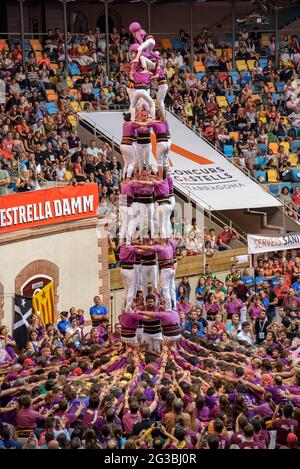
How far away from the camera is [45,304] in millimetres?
29422

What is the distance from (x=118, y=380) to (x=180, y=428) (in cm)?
393

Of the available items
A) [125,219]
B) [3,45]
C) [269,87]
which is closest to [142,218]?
[125,219]

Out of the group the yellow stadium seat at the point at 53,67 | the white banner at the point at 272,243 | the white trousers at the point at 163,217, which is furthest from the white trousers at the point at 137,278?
the yellow stadium seat at the point at 53,67

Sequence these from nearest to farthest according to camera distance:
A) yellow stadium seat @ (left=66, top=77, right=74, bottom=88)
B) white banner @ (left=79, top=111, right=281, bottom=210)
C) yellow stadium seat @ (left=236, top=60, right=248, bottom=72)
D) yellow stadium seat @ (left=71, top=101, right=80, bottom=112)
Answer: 1. white banner @ (left=79, top=111, right=281, bottom=210)
2. yellow stadium seat @ (left=71, top=101, right=80, bottom=112)
3. yellow stadium seat @ (left=66, top=77, right=74, bottom=88)
4. yellow stadium seat @ (left=236, top=60, right=248, bottom=72)

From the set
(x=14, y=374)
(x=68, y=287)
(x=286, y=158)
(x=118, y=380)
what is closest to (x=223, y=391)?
(x=118, y=380)

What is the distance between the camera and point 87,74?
128 ft

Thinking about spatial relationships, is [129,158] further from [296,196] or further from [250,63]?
[250,63]

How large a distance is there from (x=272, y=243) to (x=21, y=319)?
7428 mm

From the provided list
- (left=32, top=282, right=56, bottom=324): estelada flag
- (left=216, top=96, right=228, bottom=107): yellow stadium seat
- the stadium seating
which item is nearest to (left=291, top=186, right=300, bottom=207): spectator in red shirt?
the stadium seating

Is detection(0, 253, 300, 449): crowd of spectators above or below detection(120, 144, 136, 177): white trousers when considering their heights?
below

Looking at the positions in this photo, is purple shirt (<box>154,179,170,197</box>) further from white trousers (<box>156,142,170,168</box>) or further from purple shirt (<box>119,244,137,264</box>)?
purple shirt (<box>119,244,137,264</box>)

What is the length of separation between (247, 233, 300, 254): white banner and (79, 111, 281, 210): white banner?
9.87 feet

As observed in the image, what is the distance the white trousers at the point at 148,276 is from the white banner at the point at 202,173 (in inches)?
411

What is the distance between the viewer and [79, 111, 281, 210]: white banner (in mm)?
36000
